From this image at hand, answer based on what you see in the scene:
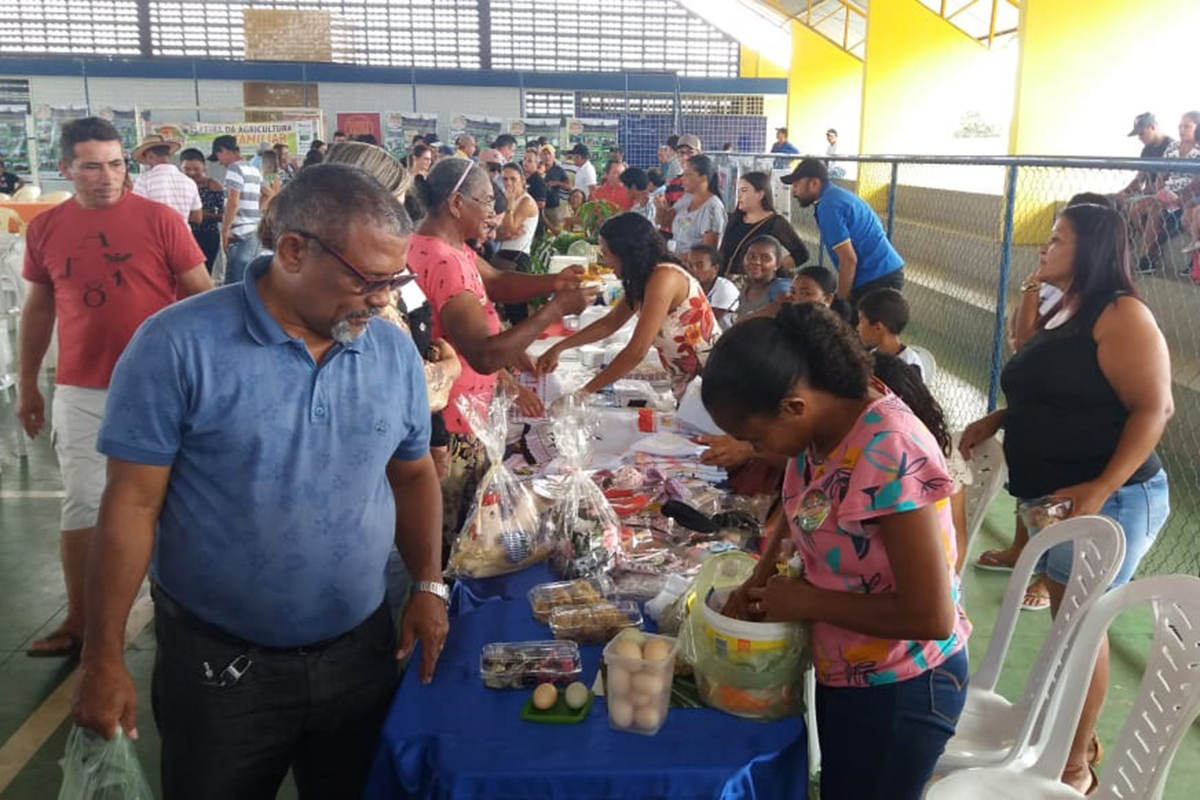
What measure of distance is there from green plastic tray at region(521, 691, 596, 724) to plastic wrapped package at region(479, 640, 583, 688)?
78mm

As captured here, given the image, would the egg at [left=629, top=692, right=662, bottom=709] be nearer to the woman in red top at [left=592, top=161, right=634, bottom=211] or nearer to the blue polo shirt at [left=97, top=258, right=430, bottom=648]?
the blue polo shirt at [left=97, top=258, right=430, bottom=648]

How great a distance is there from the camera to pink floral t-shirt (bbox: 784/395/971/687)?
156cm

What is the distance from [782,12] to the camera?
25141 mm

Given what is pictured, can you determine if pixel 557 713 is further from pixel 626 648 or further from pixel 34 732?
pixel 34 732

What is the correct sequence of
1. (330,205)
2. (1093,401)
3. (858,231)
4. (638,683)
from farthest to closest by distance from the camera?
(858,231) < (1093,401) < (638,683) < (330,205)

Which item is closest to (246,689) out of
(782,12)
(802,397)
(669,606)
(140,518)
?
(140,518)

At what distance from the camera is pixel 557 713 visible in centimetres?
182

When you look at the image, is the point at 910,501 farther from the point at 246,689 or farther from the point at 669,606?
the point at 246,689

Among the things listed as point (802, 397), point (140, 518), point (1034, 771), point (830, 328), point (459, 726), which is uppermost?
point (830, 328)

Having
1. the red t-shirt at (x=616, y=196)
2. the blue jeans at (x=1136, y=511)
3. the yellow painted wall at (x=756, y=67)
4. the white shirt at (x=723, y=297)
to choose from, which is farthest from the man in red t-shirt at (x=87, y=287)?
the yellow painted wall at (x=756, y=67)

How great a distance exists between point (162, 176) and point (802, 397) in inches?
307

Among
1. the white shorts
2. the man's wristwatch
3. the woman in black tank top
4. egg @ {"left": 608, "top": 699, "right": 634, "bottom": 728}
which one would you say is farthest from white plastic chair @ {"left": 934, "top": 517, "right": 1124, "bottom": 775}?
the white shorts

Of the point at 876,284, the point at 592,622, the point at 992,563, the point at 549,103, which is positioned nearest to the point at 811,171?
the point at 876,284

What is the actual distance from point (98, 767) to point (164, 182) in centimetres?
740
